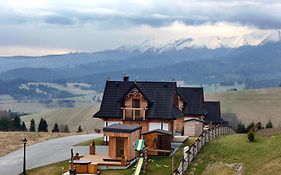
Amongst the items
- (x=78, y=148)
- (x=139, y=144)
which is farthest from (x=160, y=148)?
(x=78, y=148)

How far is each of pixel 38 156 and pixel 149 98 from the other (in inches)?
502

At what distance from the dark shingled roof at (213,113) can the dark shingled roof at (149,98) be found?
13907 mm

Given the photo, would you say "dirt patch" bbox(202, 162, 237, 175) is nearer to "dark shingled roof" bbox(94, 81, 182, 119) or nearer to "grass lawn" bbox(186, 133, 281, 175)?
"grass lawn" bbox(186, 133, 281, 175)

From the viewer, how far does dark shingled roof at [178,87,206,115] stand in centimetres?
6638

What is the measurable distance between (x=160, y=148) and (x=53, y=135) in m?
26.7

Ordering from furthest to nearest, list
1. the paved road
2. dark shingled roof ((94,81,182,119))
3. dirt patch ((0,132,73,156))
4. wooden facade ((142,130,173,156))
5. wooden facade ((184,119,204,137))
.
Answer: wooden facade ((184,119,204,137)) < dirt patch ((0,132,73,156)) < dark shingled roof ((94,81,182,119)) < the paved road < wooden facade ((142,130,173,156))

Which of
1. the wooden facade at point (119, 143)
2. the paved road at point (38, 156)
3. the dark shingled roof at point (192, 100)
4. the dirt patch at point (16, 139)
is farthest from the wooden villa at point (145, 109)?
the dirt patch at point (16, 139)

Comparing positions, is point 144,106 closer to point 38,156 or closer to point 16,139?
point 38,156

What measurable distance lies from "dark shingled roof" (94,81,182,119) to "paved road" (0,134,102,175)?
563 centimetres

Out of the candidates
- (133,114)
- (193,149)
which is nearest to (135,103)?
(133,114)

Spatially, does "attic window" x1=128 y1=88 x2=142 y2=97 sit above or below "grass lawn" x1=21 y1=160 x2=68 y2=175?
above

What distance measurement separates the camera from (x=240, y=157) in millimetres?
42062

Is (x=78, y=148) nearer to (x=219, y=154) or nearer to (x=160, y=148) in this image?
(x=160, y=148)

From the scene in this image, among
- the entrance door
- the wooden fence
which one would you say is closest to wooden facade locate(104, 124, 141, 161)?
the entrance door
